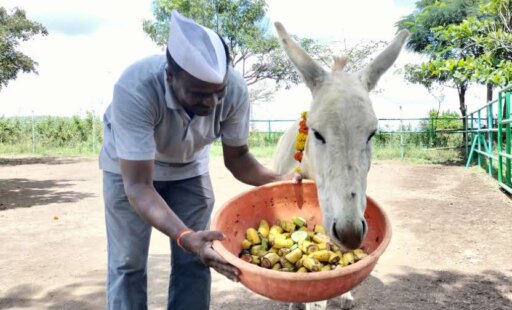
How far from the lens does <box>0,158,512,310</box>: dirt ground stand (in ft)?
13.2

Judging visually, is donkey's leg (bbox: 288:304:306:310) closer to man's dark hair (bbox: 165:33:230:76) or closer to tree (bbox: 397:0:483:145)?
man's dark hair (bbox: 165:33:230:76)

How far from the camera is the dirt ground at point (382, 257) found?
404 cm

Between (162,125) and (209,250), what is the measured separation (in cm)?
85

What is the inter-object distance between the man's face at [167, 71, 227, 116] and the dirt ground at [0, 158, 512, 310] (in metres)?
2.26

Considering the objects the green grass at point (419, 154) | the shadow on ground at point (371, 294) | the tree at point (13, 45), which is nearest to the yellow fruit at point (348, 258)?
the shadow on ground at point (371, 294)

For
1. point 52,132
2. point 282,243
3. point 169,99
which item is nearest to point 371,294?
point 282,243

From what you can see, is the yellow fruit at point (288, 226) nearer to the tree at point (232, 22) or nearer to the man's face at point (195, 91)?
the man's face at point (195, 91)

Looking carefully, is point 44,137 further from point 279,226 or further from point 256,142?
point 279,226

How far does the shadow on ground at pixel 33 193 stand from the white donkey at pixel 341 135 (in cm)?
778

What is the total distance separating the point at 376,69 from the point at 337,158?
0.82 m

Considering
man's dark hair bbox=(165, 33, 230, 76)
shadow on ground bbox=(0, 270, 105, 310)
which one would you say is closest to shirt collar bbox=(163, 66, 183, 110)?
man's dark hair bbox=(165, 33, 230, 76)

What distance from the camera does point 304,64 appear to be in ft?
7.98

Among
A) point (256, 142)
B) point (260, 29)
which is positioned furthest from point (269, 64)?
point (256, 142)

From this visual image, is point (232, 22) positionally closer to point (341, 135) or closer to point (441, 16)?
point (441, 16)
